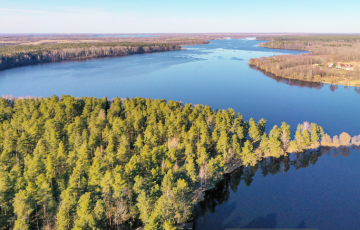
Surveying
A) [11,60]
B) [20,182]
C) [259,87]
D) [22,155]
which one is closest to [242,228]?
[20,182]

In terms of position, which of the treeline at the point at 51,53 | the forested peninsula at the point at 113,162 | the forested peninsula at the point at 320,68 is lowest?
the forested peninsula at the point at 113,162

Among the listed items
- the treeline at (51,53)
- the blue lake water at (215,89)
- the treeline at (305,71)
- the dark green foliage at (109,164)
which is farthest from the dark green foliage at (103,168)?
the treeline at (51,53)

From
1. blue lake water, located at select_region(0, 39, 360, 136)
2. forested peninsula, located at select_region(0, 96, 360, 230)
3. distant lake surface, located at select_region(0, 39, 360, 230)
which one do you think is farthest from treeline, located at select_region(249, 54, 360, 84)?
forested peninsula, located at select_region(0, 96, 360, 230)

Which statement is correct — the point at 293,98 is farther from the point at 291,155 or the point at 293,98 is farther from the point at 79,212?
the point at 79,212

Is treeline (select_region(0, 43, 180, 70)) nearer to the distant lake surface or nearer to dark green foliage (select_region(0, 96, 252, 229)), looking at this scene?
the distant lake surface

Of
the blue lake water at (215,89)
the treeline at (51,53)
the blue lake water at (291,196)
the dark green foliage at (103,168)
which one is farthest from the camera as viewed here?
the treeline at (51,53)

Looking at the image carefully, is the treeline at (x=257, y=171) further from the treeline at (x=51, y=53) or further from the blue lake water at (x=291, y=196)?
the treeline at (x=51, y=53)
